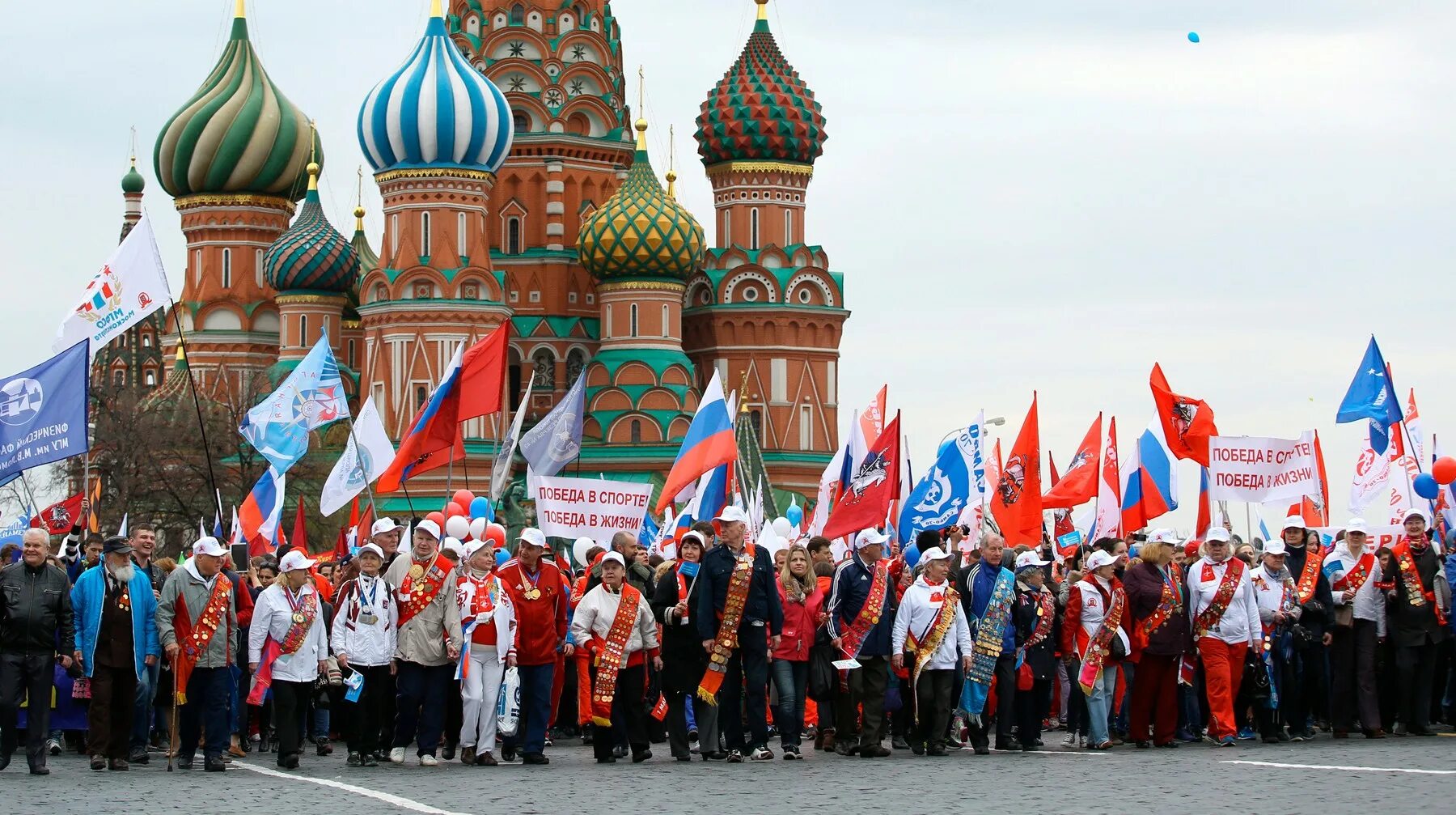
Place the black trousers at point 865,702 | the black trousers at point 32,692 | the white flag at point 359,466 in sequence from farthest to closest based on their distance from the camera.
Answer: the white flag at point 359,466
the black trousers at point 865,702
the black trousers at point 32,692

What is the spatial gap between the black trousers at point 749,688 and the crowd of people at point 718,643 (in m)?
0.02

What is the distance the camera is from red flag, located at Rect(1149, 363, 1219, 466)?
67.8 ft

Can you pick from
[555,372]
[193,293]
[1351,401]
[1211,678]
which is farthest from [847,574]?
[193,293]

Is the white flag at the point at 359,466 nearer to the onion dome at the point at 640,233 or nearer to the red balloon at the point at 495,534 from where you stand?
the red balloon at the point at 495,534

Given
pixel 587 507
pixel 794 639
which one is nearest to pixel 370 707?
pixel 794 639

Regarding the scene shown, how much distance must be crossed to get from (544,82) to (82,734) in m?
43.8

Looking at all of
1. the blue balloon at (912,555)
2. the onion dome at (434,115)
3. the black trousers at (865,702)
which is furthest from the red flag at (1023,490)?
the onion dome at (434,115)

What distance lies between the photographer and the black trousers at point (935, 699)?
600 inches

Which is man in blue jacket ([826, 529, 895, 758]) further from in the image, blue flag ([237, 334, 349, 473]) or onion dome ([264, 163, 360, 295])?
onion dome ([264, 163, 360, 295])

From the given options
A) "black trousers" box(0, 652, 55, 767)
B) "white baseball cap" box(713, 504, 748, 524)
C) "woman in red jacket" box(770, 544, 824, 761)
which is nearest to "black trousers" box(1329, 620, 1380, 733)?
"woman in red jacket" box(770, 544, 824, 761)

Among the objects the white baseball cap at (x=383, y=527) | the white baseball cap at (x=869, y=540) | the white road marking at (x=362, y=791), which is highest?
the white baseball cap at (x=383, y=527)

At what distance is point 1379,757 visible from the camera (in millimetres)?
14031

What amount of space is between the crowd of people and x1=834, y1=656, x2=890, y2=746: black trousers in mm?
21

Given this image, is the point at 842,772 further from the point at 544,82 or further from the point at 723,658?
the point at 544,82
